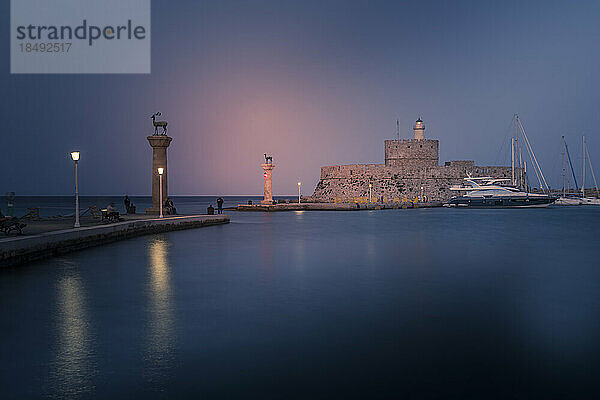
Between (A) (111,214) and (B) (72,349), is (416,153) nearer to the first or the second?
(A) (111,214)

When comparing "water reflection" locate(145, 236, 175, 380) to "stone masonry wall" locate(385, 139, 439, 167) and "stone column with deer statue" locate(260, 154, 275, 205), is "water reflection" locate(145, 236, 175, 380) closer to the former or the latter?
"stone column with deer statue" locate(260, 154, 275, 205)

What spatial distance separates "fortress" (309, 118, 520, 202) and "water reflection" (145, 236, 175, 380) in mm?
49271

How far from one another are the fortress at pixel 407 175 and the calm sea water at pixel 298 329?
48.1m

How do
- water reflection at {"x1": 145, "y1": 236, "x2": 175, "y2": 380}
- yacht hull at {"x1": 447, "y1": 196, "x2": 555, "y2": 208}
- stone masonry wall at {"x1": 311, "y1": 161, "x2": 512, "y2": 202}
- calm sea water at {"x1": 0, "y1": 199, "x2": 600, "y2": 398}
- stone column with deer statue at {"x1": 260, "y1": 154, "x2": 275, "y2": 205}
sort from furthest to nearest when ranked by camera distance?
1. stone masonry wall at {"x1": 311, "y1": 161, "x2": 512, "y2": 202}
2. yacht hull at {"x1": 447, "y1": 196, "x2": 555, "y2": 208}
3. stone column with deer statue at {"x1": 260, "y1": 154, "x2": 275, "y2": 205}
4. water reflection at {"x1": 145, "y1": 236, "x2": 175, "y2": 380}
5. calm sea water at {"x1": 0, "y1": 199, "x2": 600, "y2": 398}

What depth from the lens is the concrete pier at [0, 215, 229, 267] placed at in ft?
33.9

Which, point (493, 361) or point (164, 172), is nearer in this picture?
point (493, 361)

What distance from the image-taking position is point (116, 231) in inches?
632

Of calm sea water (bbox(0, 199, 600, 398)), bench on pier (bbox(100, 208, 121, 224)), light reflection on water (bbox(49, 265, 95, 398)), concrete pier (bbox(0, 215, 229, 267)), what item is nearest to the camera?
light reflection on water (bbox(49, 265, 95, 398))

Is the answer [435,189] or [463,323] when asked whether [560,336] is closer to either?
[463,323]

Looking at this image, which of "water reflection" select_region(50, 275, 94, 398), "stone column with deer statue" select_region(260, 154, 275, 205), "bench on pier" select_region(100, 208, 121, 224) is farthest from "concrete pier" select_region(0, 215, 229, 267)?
"stone column with deer statue" select_region(260, 154, 275, 205)

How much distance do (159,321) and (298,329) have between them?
6.00 feet

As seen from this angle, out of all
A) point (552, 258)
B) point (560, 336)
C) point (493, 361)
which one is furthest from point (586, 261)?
point (493, 361)

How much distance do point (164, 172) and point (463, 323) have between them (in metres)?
19.0

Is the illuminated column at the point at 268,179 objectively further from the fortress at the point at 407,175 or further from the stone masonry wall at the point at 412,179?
Result: the fortress at the point at 407,175
